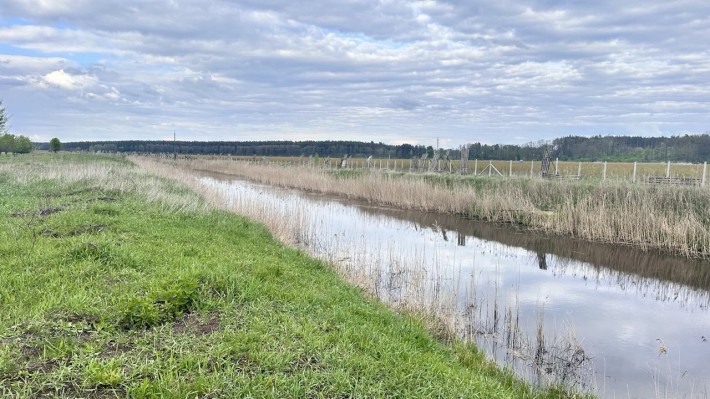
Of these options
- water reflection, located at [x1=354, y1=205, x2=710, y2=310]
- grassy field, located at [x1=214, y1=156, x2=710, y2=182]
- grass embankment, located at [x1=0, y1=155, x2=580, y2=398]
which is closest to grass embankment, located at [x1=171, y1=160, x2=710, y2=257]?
water reflection, located at [x1=354, y1=205, x2=710, y2=310]

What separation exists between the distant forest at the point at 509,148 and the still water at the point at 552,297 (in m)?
25.1

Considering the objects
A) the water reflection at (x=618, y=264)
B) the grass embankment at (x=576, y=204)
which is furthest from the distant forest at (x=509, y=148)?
the water reflection at (x=618, y=264)

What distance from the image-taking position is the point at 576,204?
15680mm

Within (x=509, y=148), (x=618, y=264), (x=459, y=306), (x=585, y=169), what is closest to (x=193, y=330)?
(x=459, y=306)

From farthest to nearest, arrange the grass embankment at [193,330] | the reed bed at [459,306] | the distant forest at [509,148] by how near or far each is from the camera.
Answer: the distant forest at [509,148] < the reed bed at [459,306] < the grass embankment at [193,330]

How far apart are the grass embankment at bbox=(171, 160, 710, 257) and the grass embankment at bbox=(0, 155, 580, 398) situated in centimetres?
956

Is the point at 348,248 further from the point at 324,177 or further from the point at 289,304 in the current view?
the point at 324,177

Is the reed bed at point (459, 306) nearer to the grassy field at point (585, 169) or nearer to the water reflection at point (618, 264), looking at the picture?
the water reflection at point (618, 264)

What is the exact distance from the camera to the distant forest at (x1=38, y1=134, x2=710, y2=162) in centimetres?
5831

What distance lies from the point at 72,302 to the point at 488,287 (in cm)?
713

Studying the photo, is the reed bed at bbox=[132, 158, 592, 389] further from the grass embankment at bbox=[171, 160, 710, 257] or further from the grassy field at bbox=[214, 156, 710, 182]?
the grassy field at bbox=[214, 156, 710, 182]

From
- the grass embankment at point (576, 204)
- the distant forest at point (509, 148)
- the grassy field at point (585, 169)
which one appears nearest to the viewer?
the grass embankment at point (576, 204)

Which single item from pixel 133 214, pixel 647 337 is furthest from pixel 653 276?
pixel 133 214

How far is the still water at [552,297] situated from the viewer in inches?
234
